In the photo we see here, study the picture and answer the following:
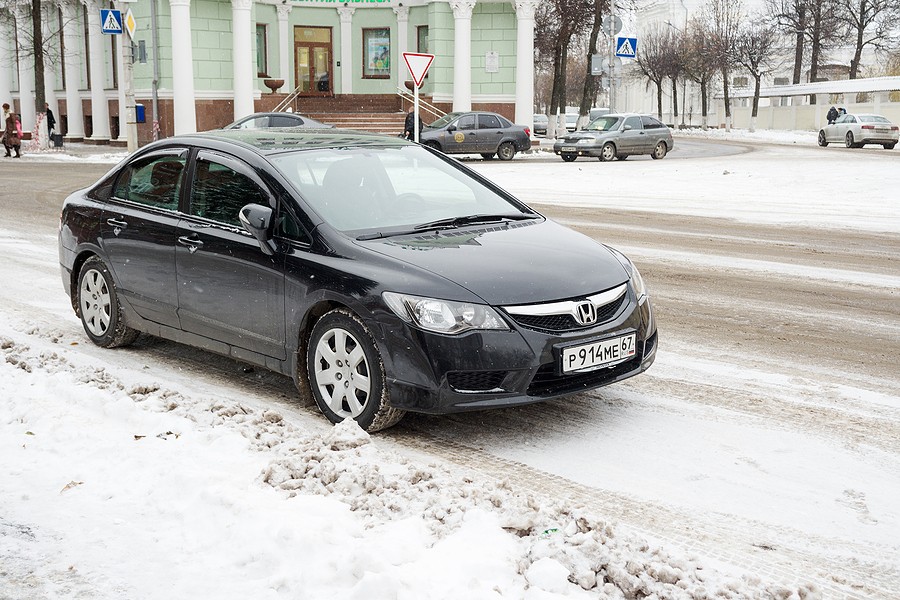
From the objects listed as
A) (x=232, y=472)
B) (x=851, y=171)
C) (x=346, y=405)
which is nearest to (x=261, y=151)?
(x=346, y=405)

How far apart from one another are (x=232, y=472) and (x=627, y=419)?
→ 215cm

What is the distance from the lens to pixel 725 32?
76.9m

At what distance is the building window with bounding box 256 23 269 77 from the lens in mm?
40469

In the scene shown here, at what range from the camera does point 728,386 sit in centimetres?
619

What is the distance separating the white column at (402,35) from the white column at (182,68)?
8282 mm

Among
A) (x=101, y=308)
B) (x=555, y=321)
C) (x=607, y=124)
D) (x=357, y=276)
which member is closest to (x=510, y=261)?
(x=555, y=321)

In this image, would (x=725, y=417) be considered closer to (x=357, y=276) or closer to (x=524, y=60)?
(x=357, y=276)

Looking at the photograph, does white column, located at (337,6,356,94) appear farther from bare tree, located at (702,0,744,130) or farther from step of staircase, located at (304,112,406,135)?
bare tree, located at (702,0,744,130)

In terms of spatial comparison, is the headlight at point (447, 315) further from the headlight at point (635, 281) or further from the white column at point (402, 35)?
the white column at point (402, 35)

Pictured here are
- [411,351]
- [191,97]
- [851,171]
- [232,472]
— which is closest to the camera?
[232,472]

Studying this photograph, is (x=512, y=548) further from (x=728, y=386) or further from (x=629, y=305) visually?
(x=728, y=386)

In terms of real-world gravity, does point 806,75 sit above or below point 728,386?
above

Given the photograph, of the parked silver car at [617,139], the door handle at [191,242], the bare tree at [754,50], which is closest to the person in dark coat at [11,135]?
the parked silver car at [617,139]

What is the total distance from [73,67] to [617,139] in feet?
78.0
